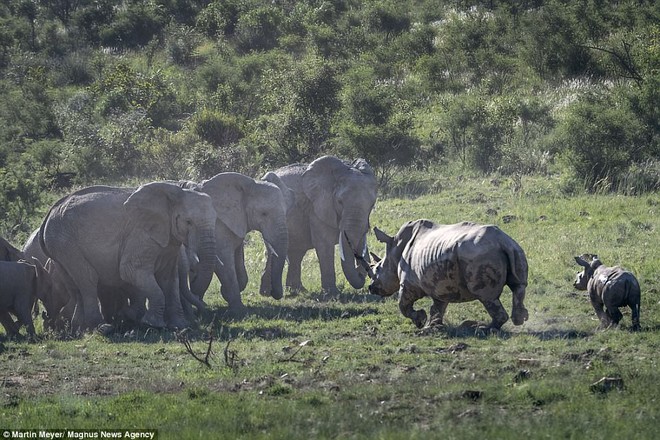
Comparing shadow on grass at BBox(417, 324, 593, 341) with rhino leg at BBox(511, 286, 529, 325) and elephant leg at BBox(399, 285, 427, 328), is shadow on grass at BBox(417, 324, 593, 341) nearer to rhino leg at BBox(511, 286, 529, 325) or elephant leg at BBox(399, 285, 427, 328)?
rhino leg at BBox(511, 286, 529, 325)

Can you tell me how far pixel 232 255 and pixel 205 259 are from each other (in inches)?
93.5

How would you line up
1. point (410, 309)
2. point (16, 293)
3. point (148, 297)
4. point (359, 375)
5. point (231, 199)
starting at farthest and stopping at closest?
point (231, 199)
point (16, 293)
point (148, 297)
point (410, 309)
point (359, 375)

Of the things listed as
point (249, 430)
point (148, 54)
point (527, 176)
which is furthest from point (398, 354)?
point (148, 54)

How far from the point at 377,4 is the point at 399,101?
23628 millimetres

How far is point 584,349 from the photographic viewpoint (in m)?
15.3

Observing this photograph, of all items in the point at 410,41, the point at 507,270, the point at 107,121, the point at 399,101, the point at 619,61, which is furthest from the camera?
the point at 410,41

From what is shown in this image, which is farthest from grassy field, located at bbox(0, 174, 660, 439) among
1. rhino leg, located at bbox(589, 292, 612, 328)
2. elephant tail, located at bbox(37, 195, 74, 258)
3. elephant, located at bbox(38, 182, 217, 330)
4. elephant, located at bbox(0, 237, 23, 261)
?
elephant, located at bbox(0, 237, 23, 261)

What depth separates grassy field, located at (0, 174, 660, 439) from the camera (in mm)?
12414

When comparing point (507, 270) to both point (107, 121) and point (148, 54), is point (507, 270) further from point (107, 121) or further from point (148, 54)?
point (148, 54)

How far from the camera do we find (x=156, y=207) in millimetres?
20547

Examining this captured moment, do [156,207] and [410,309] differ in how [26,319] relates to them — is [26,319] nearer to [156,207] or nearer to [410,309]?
[156,207]

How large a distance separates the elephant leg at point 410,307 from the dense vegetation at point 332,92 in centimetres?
1356

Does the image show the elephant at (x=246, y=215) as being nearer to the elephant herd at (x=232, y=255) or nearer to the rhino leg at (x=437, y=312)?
the elephant herd at (x=232, y=255)

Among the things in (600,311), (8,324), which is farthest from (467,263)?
(8,324)
